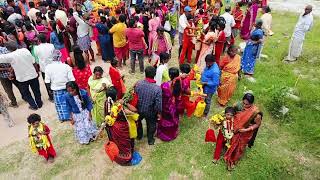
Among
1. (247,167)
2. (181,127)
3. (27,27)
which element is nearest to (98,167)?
(181,127)

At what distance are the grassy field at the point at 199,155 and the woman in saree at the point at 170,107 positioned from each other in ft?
0.63

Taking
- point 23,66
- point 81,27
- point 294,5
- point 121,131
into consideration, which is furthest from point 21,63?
point 294,5

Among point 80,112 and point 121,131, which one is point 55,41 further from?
point 121,131

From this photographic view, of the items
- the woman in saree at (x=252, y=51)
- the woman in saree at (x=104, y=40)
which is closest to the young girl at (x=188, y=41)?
the woman in saree at (x=252, y=51)

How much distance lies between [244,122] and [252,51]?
3.56 metres

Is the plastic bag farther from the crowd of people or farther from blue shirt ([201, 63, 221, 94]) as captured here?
blue shirt ([201, 63, 221, 94])

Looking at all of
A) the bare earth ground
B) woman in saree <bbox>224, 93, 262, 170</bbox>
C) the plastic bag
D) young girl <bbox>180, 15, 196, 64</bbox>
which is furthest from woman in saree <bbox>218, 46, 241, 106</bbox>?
the bare earth ground

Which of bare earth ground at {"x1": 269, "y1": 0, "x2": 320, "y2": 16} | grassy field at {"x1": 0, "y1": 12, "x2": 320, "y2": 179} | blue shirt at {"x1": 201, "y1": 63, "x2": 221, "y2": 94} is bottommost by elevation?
grassy field at {"x1": 0, "y1": 12, "x2": 320, "y2": 179}

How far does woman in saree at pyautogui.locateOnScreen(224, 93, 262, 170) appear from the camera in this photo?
4.90m

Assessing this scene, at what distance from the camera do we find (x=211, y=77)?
20.0 feet

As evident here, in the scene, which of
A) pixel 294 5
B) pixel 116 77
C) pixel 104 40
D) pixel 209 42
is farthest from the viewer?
pixel 294 5

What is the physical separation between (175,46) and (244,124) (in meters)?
6.04

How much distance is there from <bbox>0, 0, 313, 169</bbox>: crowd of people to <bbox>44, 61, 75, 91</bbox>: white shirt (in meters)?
0.02

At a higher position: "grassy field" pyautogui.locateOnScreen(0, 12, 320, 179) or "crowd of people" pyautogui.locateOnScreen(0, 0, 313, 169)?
"crowd of people" pyautogui.locateOnScreen(0, 0, 313, 169)
